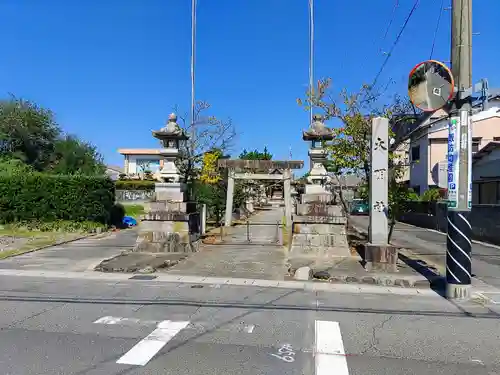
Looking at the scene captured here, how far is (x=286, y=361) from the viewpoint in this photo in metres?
4.48

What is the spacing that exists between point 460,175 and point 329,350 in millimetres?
4579

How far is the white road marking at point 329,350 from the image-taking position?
4258 mm

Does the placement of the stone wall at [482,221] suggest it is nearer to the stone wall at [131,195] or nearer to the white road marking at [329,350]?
the white road marking at [329,350]

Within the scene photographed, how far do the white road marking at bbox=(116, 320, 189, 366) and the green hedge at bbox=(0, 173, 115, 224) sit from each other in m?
15.4

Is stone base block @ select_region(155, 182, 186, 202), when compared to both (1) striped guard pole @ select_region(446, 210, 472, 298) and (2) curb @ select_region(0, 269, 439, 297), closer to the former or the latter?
(2) curb @ select_region(0, 269, 439, 297)

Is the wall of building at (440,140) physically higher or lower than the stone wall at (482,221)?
higher

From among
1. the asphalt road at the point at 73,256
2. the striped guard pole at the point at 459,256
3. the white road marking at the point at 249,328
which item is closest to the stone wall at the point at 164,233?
the asphalt road at the point at 73,256

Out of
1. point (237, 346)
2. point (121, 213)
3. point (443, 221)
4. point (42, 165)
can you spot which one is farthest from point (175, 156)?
point (42, 165)

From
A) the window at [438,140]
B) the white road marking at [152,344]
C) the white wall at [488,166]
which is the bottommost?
the white road marking at [152,344]

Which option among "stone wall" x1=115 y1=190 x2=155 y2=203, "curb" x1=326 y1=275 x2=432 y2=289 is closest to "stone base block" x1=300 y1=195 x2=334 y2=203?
"curb" x1=326 y1=275 x2=432 y2=289

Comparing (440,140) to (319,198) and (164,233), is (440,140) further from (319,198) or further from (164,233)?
(164,233)

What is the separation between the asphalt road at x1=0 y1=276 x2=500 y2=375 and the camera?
4.35m

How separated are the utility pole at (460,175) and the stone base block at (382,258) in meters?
2.13

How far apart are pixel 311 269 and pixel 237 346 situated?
204 inches
